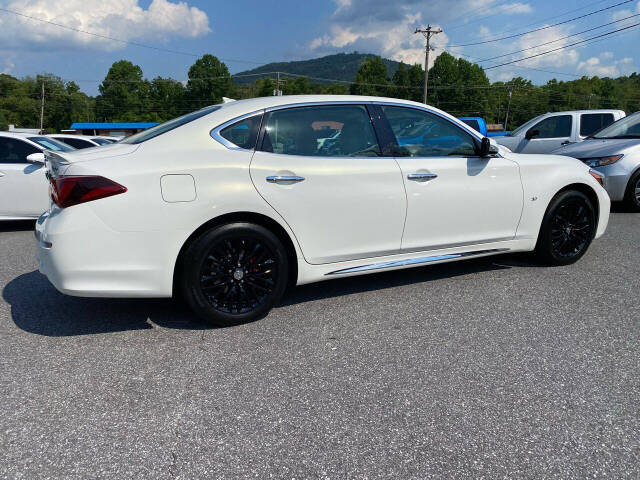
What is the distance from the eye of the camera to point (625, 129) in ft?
28.6

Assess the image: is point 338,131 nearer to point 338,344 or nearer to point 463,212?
point 463,212

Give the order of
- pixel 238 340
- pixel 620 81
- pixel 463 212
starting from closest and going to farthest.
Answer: pixel 238 340 → pixel 463 212 → pixel 620 81

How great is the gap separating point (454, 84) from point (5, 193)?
289 feet

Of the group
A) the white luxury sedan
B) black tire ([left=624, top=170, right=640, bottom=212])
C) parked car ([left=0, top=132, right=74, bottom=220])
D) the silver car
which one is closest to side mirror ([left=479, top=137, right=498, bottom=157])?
the white luxury sedan

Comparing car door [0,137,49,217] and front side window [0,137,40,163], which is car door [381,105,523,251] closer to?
car door [0,137,49,217]

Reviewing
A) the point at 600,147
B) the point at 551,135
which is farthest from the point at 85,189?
the point at 551,135

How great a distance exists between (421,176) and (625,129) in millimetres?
6841

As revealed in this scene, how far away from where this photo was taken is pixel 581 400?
2.48 m

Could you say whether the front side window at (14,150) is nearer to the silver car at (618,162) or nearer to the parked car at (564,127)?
the silver car at (618,162)

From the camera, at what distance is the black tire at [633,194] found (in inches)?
314

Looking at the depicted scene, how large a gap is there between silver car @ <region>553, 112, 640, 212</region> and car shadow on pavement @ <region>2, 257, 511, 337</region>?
436cm

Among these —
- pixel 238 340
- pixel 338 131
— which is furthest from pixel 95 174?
pixel 338 131

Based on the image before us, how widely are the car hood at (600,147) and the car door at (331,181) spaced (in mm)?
5879

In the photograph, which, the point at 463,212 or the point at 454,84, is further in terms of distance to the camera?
the point at 454,84
